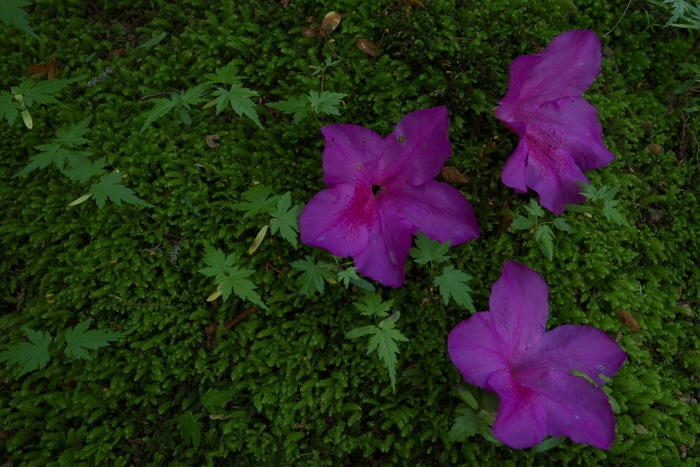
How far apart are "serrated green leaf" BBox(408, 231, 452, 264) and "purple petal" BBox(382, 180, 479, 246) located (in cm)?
3

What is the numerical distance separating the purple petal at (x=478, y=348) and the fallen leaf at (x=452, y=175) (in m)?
0.85

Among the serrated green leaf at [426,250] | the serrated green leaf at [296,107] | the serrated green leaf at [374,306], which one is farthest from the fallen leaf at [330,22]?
the serrated green leaf at [374,306]

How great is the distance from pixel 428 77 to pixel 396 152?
2.51 ft

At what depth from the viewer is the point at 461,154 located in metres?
2.78

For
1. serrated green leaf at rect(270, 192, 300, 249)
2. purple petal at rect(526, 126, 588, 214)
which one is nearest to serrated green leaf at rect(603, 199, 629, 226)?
purple petal at rect(526, 126, 588, 214)

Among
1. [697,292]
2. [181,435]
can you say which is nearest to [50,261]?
[181,435]

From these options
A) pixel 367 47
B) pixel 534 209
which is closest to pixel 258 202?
pixel 367 47

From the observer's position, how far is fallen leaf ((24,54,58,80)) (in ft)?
10.1

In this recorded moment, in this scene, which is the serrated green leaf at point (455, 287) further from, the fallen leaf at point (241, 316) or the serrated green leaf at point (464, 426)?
the fallen leaf at point (241, 316)

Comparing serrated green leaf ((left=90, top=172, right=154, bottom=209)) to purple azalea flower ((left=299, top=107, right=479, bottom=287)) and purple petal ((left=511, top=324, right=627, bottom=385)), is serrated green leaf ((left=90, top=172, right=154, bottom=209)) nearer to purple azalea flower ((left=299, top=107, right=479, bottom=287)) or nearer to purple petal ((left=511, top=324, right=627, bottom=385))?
purple azalea flower ((left=299, top=107, right=479, bottom=287))

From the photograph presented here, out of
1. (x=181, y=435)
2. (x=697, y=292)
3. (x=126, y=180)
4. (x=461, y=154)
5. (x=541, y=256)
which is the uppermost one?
(x=461, y=154)

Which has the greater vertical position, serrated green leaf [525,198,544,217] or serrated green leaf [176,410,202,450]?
serrated green leaf [525,198,544,217]

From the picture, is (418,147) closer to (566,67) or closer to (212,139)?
(566,67)

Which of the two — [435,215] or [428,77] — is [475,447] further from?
[428,77]
